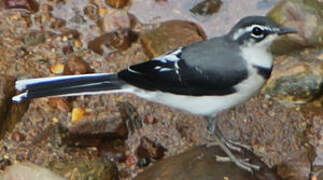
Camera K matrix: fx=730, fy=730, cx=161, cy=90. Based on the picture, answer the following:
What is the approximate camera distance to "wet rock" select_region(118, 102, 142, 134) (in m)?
6.18

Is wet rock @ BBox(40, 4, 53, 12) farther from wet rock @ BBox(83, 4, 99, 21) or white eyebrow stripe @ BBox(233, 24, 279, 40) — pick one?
white eyebrow stripe @ BBox(233, 24, 279, 40)

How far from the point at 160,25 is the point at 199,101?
183 centimetres

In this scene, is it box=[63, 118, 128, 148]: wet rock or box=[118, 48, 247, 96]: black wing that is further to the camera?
box=[63, 118, 128, 148]: wet rock

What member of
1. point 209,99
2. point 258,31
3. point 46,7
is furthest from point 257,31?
point 46,7

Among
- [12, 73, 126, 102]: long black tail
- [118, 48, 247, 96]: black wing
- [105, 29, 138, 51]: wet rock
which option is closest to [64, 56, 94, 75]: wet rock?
[105, 29, 138, 51]: wet rock

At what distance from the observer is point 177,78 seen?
17.3ft

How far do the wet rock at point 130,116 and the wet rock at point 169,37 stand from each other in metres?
0.60

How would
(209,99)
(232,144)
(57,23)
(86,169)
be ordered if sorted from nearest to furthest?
1. (209,99)
2. (86,169)
3. (232,144)
4. (57,23)

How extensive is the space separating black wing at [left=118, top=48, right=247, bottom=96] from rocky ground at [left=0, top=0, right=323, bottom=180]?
61 cm

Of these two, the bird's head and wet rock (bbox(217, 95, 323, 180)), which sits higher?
the bird's head

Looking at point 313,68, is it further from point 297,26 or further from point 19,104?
point 19,104

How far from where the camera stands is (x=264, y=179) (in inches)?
218

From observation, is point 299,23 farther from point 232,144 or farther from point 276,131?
point 232,144

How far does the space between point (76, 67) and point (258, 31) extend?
2052mm
